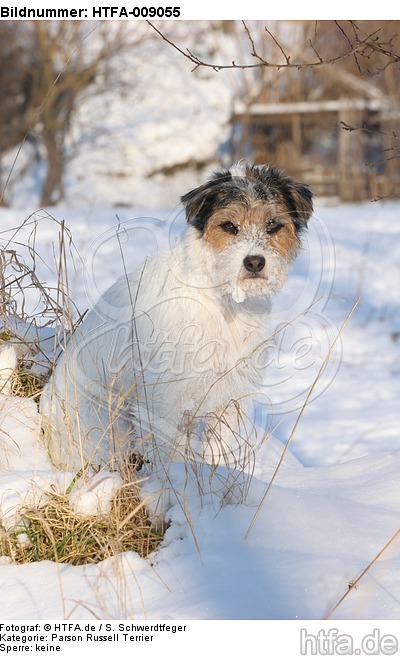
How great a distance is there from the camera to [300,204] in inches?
146

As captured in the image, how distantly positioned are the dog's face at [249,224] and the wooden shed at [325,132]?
580 inches

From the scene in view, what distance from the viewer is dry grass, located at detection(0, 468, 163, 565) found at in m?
2.75

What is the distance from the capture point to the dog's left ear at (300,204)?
370 centimetres

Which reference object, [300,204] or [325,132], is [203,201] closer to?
[300,204]

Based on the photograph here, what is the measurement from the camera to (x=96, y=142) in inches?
776

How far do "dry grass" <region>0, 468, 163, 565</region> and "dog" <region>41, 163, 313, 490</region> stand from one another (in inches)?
17.5

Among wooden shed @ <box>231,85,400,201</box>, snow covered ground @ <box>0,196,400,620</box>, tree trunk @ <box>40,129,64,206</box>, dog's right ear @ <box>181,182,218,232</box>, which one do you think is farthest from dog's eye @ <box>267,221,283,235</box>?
tree trunk @ <box>40,129,64,206</box>

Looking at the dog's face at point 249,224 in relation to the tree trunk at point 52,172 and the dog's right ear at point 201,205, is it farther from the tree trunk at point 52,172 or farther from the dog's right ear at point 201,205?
the tree trunk at point 52,172

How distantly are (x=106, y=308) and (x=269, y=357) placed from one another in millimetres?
869

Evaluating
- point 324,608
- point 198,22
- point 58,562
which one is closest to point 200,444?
point 58,562

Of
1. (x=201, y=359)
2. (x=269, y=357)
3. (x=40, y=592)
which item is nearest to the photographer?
(x=40, y=592)

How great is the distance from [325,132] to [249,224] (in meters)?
19.6
